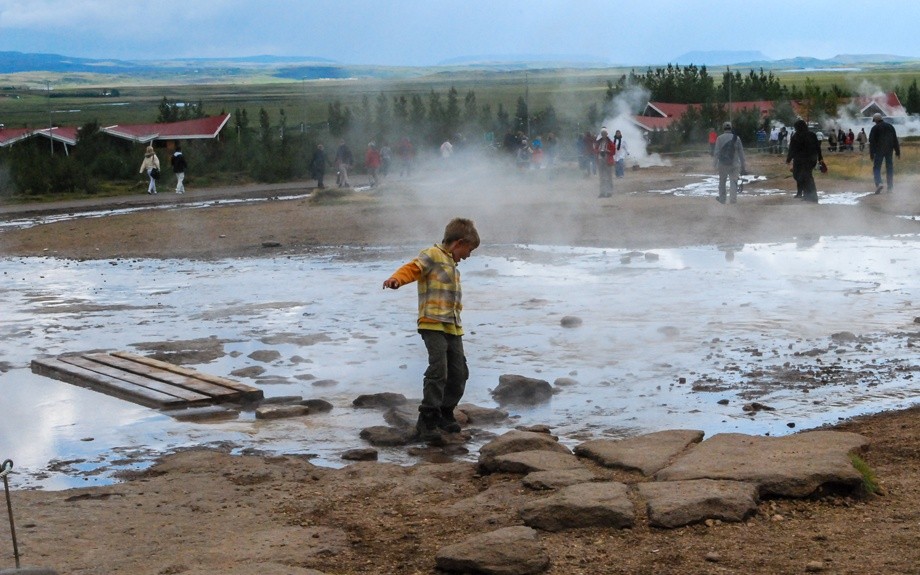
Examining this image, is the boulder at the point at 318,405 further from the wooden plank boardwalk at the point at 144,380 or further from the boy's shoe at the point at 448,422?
the boy's shoe at the point at 448,422

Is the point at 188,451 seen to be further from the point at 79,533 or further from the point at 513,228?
the point at 513,228

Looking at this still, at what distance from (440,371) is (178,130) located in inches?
1863

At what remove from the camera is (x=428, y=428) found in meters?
8.15

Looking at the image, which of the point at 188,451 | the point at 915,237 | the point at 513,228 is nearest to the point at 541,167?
the point at 513,228

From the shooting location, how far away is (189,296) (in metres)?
15.5

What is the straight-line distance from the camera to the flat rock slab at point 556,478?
21.3 feet

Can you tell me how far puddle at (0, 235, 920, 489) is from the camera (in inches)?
337

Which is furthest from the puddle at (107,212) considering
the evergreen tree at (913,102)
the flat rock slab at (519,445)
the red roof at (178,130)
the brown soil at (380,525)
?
the evergreen tree at (913,102)

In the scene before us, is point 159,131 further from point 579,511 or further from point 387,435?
point 579,511

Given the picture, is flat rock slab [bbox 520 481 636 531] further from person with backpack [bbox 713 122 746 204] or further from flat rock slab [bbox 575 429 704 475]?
person with backpack [bbox 713 122 746 204]

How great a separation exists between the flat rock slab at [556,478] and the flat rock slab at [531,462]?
142 mm

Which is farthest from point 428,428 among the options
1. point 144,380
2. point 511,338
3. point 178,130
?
point 178,130

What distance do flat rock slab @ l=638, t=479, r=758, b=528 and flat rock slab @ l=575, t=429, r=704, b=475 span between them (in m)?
0.63

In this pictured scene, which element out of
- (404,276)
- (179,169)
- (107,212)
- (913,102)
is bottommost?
(913,102)
